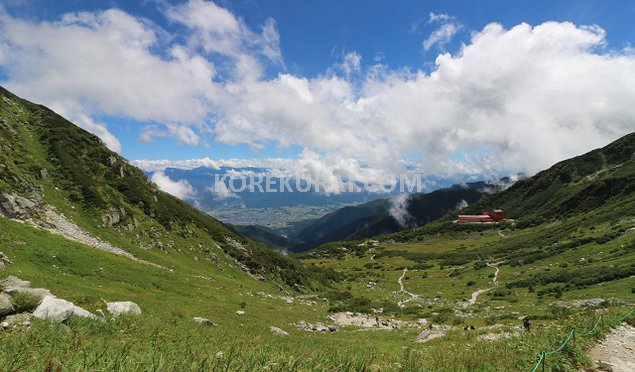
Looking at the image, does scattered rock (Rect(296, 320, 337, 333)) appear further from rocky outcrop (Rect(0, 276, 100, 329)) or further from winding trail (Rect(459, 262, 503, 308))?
winding trail (Rect(459, 262, 503, 308))

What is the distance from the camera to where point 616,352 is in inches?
541

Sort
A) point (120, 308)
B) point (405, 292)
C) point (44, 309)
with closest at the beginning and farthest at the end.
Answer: point (44, 309)
point (120, 308)
point (405, 292)

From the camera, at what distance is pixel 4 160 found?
164 feet

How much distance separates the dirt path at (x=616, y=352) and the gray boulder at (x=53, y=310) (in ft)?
58.7

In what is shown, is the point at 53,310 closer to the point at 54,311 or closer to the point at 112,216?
the point at 54,311

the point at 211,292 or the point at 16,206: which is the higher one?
the point at 16,206

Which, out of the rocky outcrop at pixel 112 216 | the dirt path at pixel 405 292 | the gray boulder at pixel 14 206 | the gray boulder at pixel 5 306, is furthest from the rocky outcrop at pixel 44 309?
the dirt path at pixel 405 292

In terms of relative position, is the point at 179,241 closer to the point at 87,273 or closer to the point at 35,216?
the point at 35,216

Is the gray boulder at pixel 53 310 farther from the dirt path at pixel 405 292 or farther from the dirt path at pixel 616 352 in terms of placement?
the dirt path at pixel 405 292

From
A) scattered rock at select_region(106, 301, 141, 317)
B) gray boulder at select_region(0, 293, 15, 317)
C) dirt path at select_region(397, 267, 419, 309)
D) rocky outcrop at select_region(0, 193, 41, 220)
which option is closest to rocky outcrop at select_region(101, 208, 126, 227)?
rocky outcrop at select_region(0, 193, 41, 220)

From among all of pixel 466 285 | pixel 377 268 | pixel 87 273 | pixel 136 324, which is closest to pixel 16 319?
pixel 136 324

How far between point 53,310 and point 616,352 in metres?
20.8

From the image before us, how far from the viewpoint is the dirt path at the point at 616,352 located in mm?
12047

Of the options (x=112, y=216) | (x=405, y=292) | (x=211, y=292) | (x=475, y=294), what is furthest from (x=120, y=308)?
(x=405, y=292)
